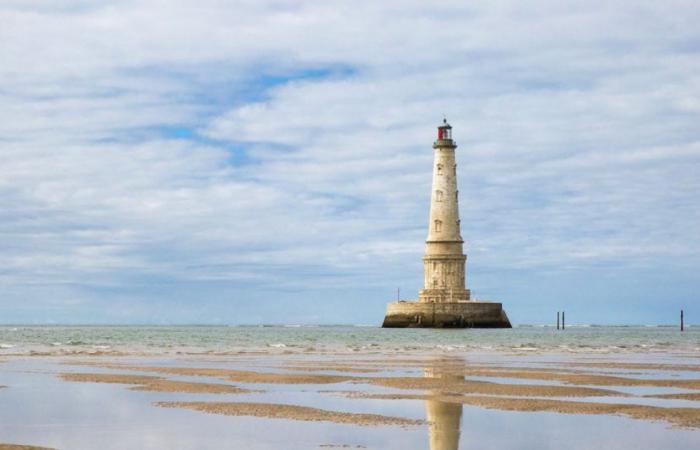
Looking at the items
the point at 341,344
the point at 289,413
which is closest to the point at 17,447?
the point at 289,413

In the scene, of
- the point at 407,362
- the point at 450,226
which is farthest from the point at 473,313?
the point at 407,362

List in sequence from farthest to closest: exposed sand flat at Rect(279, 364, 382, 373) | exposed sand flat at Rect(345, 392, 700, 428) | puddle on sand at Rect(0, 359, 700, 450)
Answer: exposed sand flat at Rect(279, 364, 382, 373)
exposed sand flat at Rect(345, 392, 700, 428)
puddle on sand at Rect(0, 359, 700, 450)

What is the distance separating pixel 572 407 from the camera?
21.3 m

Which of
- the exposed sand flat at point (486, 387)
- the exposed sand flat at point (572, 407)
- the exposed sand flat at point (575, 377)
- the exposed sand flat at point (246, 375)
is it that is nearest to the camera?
the exposed sand flat at point (572, 407)

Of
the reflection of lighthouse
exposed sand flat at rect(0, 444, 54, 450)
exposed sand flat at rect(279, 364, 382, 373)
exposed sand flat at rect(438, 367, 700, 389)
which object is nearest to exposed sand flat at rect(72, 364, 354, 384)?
exposed sand flat at rect(279, 364, 382, 373)

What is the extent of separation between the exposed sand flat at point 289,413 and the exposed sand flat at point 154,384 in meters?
3.80

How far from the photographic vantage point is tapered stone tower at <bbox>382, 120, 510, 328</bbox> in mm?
110438

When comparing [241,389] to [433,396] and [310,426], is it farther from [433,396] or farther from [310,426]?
[310,426]

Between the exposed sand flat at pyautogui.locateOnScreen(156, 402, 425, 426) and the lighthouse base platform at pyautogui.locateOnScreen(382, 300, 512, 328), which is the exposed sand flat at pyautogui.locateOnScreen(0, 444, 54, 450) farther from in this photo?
the lighthouse base platform at pyautogui.locateOnScreen(382, 300, 512, 328)

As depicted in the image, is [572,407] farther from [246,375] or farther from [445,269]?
[445,269]

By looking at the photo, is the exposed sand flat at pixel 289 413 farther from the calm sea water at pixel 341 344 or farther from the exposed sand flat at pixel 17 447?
the calm sea water at pixel 341 344

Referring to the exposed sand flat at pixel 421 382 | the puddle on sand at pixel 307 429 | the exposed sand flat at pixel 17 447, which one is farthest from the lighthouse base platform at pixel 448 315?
the exposed sand flat at pixel 17 447

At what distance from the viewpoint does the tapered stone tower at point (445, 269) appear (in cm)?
11044

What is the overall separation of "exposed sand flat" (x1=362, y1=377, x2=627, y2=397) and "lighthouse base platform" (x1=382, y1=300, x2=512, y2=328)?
79.7 meters
